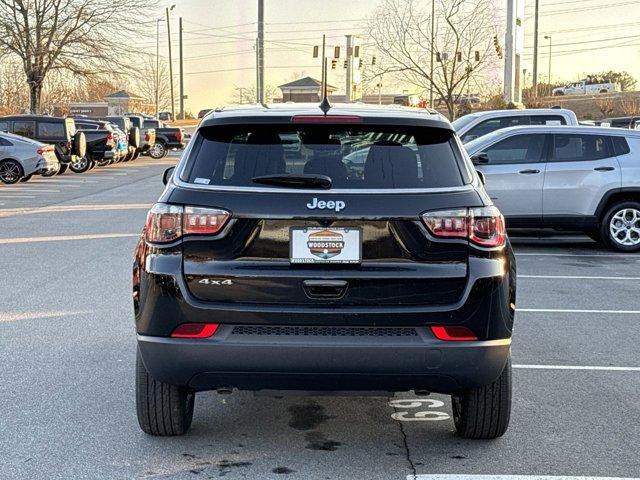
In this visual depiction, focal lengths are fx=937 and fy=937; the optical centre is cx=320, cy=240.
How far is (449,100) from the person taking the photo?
1379 inches

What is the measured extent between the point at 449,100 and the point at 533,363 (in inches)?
1146

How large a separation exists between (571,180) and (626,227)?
1.07 metres

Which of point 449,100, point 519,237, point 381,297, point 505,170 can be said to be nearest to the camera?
point 381,297

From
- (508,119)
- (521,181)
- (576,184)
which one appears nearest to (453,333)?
(521,181)

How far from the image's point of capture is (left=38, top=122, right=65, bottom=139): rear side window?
31047 mm

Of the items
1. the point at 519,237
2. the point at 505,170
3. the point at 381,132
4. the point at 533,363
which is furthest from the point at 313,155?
the point at 519,237

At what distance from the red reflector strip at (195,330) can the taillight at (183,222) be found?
1.34ft

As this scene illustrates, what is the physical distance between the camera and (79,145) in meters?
31.8

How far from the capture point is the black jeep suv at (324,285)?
427 cm

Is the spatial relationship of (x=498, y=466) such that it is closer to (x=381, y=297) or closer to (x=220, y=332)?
(x=381, y=297)

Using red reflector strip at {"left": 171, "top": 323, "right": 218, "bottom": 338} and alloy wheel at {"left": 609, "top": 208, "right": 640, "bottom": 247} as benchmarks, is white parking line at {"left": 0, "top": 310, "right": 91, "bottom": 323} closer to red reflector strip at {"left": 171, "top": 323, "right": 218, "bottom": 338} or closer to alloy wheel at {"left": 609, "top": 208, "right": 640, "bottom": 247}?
red reflector strip at {"left": 171, "top": 323, "right": 218, "bottom": 338}

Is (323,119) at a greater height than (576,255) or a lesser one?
greater

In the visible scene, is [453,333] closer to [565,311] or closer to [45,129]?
[565,311]

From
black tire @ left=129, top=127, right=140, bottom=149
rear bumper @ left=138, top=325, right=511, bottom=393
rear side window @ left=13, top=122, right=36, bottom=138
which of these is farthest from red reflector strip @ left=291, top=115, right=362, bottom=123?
black tire @ left=129, top=127, right=140, bottom=149
